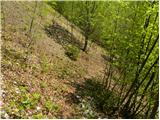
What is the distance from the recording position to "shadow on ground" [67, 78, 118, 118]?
2035 centimetres

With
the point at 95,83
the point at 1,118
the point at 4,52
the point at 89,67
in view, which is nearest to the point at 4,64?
the point at 4,52

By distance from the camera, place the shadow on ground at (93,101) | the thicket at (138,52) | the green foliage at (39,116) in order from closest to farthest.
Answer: the green foliage at (39,116), the thicket at (138,52), the shadow on ground at (93,101)

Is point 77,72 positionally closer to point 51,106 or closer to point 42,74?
point 42,74

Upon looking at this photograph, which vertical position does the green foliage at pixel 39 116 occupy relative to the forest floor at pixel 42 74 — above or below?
below

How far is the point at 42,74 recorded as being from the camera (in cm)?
2183

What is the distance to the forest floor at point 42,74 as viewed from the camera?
16.3 metres

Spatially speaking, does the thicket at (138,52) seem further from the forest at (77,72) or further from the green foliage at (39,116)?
the green foliage at (39,116)

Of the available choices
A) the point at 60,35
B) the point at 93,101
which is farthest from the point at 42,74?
the point at 60,35

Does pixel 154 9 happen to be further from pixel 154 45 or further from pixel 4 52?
pixel 4 52

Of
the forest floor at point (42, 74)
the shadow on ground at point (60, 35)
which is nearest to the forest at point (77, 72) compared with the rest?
the forest floor at point (42, 74)

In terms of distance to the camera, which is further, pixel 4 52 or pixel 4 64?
pixel 4 52

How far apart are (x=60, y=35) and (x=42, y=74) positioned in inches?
595

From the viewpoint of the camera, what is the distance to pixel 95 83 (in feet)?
90.2

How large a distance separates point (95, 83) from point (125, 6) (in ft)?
25.8
